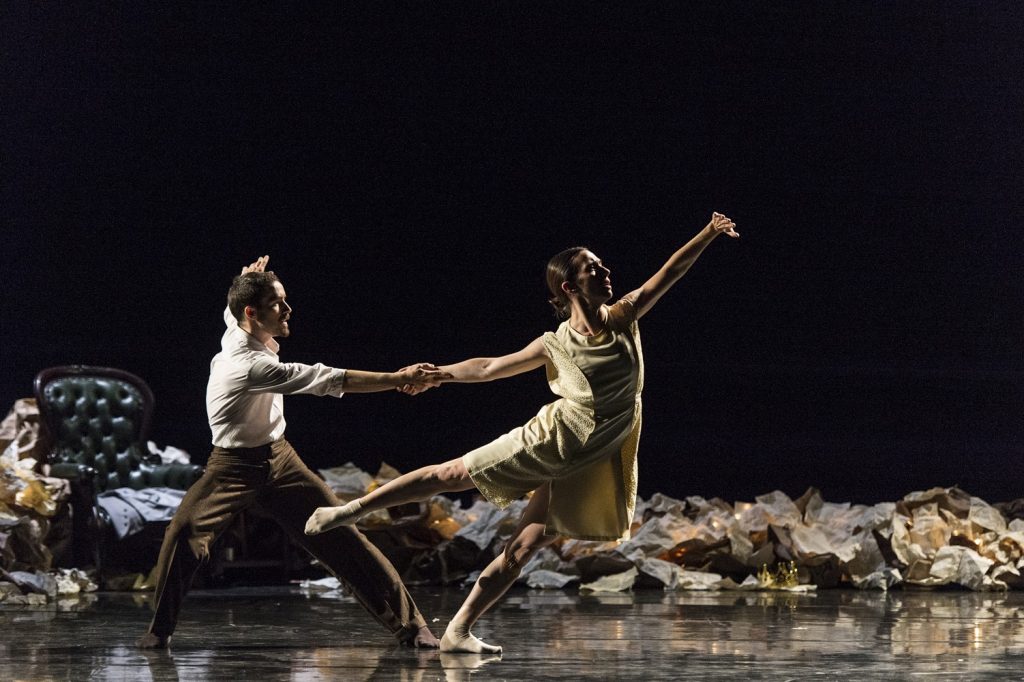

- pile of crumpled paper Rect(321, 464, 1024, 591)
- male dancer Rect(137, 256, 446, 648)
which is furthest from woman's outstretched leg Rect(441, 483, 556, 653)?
pile of crumpled paper Rect(321, 464, 1024, 591)

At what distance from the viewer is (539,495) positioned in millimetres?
3750

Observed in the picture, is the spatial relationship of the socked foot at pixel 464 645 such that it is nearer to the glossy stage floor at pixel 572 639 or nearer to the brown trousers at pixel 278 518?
the glossy stage floor at pixel 572 639

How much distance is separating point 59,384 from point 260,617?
2.35 metres

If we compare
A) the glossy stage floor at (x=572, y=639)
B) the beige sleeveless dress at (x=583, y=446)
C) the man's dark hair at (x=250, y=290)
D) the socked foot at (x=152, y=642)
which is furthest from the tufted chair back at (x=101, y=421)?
the beige sleeveless dress at (x=583, y=446)

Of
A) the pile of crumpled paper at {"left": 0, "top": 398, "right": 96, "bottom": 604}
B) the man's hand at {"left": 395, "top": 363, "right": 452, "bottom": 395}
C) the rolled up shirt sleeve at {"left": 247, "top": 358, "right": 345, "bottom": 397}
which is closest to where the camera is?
the rolled up shirt sleeve at {"left": 247, "top": 358, "right": 345, "bottom": 397}

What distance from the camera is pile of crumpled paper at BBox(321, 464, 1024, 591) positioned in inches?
262

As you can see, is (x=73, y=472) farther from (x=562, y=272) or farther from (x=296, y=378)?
(x=562, y=272)

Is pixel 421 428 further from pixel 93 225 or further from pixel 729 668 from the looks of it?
pixel 729 668

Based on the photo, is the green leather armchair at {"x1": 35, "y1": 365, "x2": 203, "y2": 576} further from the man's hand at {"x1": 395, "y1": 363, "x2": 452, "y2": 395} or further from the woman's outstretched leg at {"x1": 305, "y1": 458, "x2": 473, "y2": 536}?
the woman's outstretched leg at {"x1": 305, "y1": 458, "x2": 473, "y2": 536}

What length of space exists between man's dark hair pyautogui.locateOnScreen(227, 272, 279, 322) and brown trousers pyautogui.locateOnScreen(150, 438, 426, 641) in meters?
0.42

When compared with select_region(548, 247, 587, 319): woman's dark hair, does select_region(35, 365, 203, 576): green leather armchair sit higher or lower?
lower

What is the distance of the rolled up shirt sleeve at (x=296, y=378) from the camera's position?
12.7ft

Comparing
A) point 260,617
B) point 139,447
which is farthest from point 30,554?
point 260,617

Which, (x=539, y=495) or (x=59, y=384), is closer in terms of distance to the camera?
(x=539, y=495)
